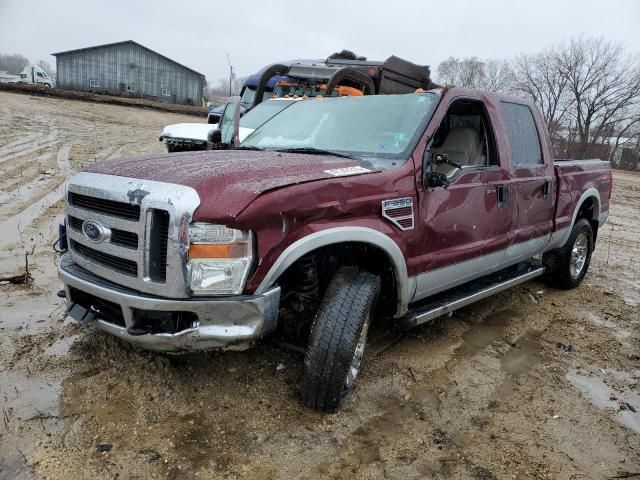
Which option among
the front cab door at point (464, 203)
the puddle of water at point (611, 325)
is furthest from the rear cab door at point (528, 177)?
the puddle of water at point (611, 325)

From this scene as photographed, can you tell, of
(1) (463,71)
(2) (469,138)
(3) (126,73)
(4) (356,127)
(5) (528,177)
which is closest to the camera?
(4) (356,127)

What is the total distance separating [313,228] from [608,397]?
237cm

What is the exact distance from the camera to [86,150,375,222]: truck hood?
243cm

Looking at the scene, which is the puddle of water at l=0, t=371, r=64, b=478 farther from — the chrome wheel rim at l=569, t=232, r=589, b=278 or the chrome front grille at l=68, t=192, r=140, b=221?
the chrome wheel rim at l=569, t=232, r=589, b=278

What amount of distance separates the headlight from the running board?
138 centimetres

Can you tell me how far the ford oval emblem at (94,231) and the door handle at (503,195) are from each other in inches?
111

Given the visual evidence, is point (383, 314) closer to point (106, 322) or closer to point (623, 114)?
point (106, 322)

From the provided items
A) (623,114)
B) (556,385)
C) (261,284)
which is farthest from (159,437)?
(623,114)

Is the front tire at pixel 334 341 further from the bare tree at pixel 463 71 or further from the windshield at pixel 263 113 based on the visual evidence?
the bare tree at pixel 463 71

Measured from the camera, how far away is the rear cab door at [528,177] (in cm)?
421

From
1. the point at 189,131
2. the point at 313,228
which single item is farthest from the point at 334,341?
the point at 189,131

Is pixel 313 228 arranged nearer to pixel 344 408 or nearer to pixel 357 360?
pixel 357 360

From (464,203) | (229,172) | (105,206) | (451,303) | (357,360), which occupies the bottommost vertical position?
(357,360)

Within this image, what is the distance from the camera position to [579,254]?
226 inches
